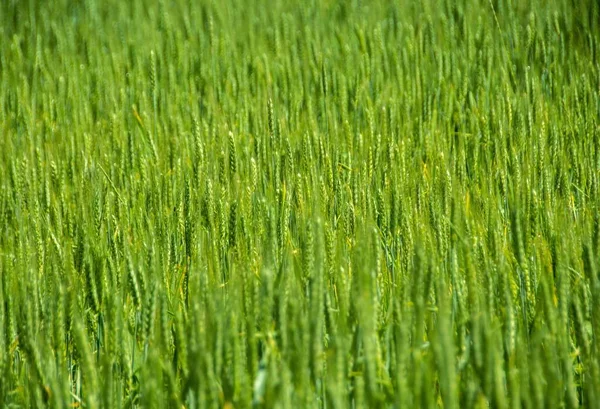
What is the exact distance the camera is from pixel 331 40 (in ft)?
11.1

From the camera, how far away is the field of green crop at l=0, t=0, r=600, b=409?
1104 millimetres

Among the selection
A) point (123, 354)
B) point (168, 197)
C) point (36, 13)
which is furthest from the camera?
point (36, 13)

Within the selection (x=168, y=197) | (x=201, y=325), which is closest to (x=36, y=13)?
(x=168, y=197)

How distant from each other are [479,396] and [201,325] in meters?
0.35

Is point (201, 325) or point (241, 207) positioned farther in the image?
point (241, 207)

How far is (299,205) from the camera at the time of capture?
187 centimetres

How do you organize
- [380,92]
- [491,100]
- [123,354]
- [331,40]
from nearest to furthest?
[123,354] < [491,100] < [380,92] < [331,40]

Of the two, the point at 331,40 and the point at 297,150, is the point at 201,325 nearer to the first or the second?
the point at 297,150

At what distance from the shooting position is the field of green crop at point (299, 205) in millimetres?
1104

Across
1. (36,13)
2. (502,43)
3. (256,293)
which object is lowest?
(256,293)

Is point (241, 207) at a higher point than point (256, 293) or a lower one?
higher

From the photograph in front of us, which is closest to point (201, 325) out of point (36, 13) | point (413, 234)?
point (413, 234)

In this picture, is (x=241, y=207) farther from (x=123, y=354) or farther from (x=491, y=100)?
(x=491, y=100)

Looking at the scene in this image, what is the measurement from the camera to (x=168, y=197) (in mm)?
1969
